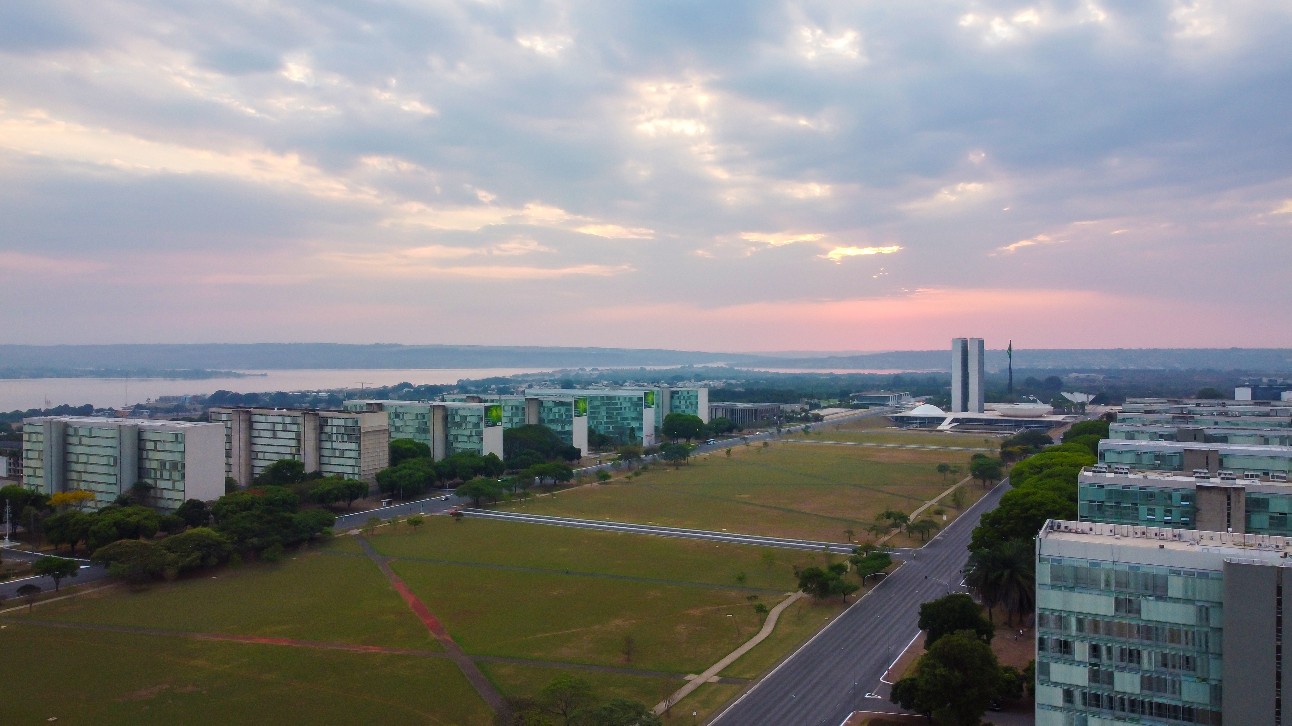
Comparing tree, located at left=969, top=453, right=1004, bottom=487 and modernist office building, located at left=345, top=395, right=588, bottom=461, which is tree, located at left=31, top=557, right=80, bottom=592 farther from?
tree, located at left=969, top=453, right=1004, bottom=487

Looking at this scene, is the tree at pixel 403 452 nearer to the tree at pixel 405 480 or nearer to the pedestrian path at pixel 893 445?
the tree at pixel 405 480

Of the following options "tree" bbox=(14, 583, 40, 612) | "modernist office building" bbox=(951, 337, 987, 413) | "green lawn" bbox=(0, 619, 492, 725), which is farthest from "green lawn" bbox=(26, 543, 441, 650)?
"modernist office building" bbox=(951, 337, 987, 413)

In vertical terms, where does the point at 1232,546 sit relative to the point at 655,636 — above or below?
above

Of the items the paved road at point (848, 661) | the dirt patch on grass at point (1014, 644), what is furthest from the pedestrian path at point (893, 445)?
the dirt patch on grass at point (1014, 644)

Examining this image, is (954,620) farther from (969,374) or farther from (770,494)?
(969,374)

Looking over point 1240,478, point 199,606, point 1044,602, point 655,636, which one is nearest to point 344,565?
point 199,606

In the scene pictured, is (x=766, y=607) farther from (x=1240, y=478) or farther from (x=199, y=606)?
(x=199, y=606)
